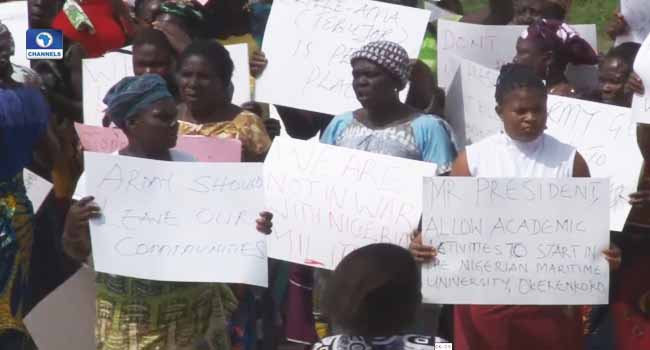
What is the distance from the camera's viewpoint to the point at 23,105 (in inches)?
237

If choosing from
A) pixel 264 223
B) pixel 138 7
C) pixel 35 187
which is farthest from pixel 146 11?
pixel 264 223

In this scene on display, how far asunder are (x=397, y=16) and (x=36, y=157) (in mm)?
1860

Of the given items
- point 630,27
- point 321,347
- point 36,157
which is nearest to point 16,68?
point 36,157

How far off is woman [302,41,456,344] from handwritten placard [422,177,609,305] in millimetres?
542

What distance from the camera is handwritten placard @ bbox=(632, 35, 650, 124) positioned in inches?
227

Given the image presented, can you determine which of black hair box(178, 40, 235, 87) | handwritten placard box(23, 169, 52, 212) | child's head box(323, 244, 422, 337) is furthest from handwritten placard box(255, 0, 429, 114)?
child's head box(323, 244, 422, 337)

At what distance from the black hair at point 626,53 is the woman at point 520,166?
0.99 m

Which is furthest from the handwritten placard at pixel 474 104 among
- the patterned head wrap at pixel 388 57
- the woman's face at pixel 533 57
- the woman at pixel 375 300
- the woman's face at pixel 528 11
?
the woman at pixel 375 300

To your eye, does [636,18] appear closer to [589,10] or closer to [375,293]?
[375,293]

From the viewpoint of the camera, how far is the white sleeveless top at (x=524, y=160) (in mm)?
5516

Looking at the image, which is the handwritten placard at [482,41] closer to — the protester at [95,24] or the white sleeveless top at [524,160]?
the white sleeveless top at [524,160]

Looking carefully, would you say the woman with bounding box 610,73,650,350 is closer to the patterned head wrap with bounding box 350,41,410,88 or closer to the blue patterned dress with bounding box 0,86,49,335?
the patterned head wrap with bounding box 350,41,410,88

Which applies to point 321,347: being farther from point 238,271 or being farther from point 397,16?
point 397,16

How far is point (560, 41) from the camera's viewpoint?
6.71 meters
